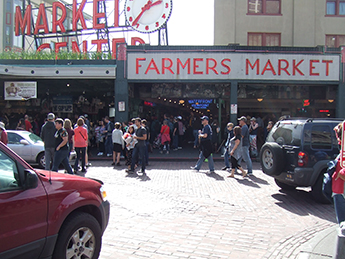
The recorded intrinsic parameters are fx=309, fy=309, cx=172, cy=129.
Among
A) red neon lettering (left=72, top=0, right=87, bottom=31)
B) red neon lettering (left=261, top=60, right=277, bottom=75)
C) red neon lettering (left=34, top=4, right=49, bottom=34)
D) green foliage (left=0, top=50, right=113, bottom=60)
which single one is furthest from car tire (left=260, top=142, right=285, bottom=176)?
red neon lettering (left=34, top=4, right=49, bottom=34)

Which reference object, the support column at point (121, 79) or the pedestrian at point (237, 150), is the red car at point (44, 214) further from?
the support column at point (121, 79)

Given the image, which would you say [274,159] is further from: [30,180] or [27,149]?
[27,149]

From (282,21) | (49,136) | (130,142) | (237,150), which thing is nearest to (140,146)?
(130,142)

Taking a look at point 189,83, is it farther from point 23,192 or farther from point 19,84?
point 23,192

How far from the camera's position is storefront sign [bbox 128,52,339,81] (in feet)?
53.5

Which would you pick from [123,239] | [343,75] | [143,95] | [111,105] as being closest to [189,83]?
[143,95]

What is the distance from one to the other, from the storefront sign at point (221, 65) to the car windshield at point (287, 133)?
8658 millimetres

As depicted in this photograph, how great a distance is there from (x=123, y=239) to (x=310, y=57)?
15.1 m

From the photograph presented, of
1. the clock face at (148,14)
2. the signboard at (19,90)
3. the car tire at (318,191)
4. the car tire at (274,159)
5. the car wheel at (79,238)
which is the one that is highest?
the clock face at (148,14)

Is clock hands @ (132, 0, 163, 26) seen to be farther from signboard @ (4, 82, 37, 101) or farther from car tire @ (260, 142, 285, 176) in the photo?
car tire @ (260, 142, 285, 176)

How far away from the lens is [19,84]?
54.7 feet

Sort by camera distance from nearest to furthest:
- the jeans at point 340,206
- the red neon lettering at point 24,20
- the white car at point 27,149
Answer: the jeans at point 340,206, the white car at point 27,149, the red neon lettering at point 24,20

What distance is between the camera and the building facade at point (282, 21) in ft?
64.1

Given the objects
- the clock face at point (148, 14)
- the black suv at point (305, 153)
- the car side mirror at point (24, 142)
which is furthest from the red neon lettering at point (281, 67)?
the car side mirror at point (24, 142)
